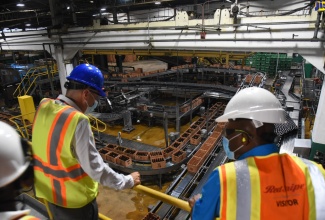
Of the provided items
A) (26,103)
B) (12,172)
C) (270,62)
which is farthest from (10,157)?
(270,62)

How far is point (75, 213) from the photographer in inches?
68.3

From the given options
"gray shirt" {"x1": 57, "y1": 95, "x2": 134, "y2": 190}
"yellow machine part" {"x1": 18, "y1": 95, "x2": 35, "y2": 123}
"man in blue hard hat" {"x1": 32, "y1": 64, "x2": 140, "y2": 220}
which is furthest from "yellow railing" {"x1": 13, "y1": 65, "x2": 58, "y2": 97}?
"gray shirt" {"x1": 57, "y1": 95, "x2": 134, "y2": 190}

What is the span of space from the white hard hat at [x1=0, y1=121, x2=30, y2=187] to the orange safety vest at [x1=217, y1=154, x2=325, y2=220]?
34.2 inches

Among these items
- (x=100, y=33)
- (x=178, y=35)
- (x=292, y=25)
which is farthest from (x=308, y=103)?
(x=100, y=33)

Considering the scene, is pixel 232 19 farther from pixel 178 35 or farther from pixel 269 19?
pixel 178 35

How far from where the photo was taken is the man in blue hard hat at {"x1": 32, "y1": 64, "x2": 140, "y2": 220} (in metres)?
1.53

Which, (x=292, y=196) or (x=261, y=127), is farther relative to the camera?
(x=261, y=127)

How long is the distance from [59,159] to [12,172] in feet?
2.59

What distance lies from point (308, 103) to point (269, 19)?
217 inches

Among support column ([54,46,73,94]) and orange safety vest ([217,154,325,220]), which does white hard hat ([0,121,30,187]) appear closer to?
orange safety vest ([217,154,325,220])

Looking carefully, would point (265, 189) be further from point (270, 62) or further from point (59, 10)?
point (270, 62)

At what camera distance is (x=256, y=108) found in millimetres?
1206

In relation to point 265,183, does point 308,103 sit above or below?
below

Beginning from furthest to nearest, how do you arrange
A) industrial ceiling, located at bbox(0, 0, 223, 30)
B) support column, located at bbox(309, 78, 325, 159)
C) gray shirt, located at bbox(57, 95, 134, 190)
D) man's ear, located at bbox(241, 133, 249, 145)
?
1. industrial ceiling, located at bbox(0, 0, 223, 30)
2. support column, located at bbox(309, 78, 325, 159)
3. gray shirt, located at bbox(57, 95, 134, 190)
4. man's ear, located at bbox(241, 133, 249, 145)
